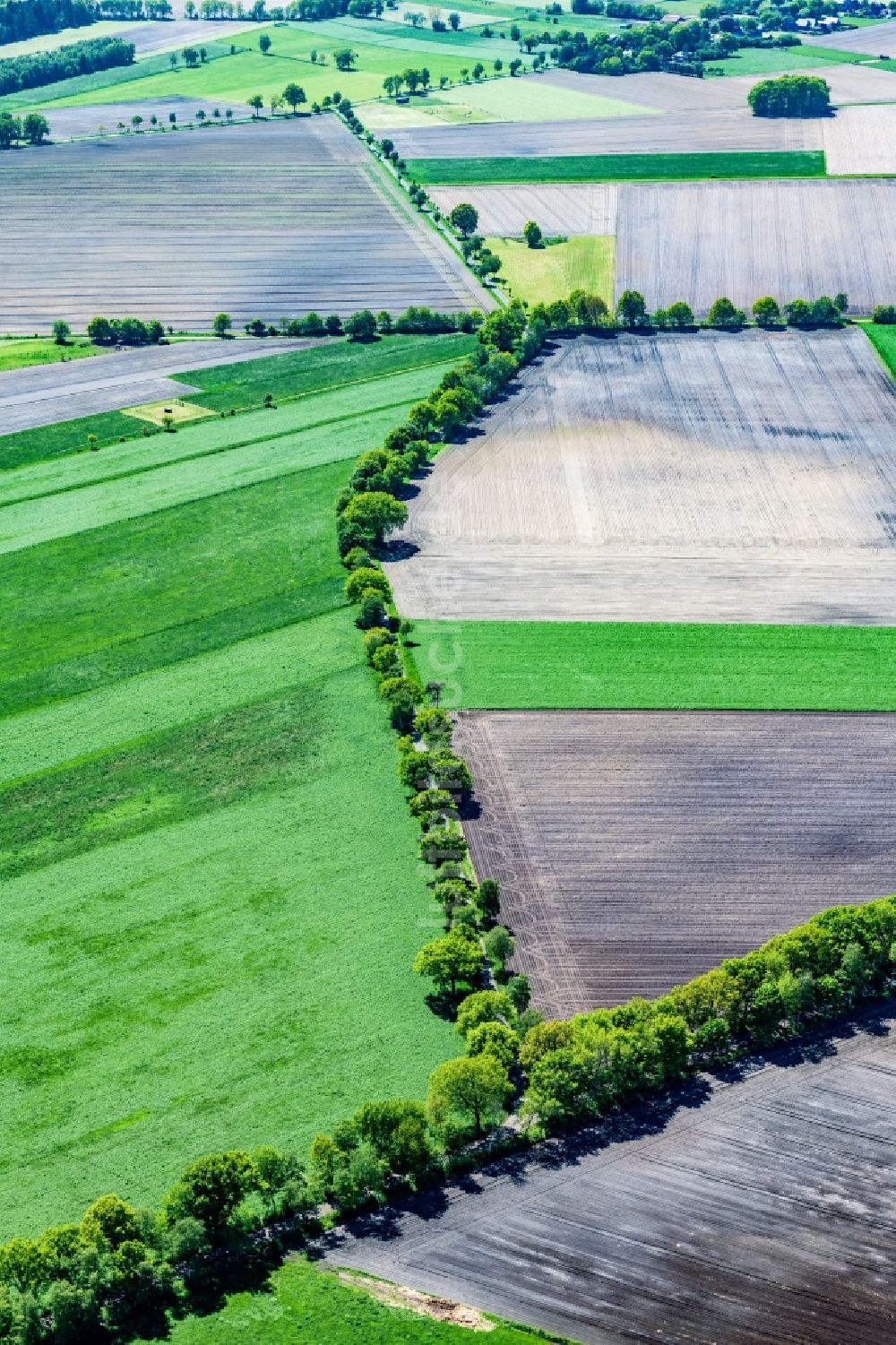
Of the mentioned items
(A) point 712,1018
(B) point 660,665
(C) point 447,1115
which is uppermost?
(B) point 660,665

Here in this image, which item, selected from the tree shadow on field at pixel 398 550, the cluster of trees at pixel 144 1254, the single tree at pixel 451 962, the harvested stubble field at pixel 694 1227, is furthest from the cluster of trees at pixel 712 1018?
the tree shadow on field at pixel 398 550

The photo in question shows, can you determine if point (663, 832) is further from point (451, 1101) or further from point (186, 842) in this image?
point (186, 842)

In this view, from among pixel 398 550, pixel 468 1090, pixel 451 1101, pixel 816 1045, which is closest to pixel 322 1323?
pixel 451 1101

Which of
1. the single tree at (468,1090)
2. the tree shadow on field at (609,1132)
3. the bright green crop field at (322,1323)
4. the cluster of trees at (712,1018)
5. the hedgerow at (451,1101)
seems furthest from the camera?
the cluster of trees at (712,1018)

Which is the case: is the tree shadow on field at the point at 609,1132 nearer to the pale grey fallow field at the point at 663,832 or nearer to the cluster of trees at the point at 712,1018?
the cluster of trees at the point at 712,1018

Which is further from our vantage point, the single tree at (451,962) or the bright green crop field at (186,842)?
the single tree at (451,962)

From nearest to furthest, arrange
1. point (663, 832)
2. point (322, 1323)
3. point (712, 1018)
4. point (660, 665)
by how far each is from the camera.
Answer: point (322, 1323)
point (712, 1018)
point (663, 832)
point (660, 665)

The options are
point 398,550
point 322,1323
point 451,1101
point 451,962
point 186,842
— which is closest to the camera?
point 322,1323
